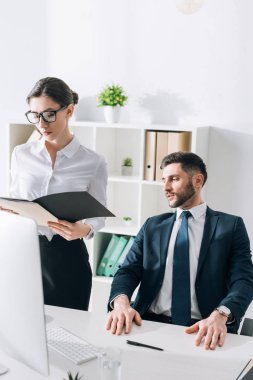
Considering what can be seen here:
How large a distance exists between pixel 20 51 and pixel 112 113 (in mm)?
1013

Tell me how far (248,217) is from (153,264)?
1472 mm

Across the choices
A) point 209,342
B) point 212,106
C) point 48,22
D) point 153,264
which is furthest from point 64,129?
point 48,22

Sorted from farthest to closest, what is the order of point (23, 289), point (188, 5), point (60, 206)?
point (188, 5), point (60, 206), point (23, 289)

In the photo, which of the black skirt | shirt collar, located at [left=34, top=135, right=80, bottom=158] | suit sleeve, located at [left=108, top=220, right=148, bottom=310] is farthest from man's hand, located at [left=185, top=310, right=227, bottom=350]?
shirt collar, located at [left=34, top=135, right=80, bottom=158]

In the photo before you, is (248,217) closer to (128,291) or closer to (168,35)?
(168,35)

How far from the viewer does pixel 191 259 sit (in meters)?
2.35

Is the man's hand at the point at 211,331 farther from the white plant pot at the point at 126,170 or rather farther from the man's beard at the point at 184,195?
the white plant pot at the point at 126,170

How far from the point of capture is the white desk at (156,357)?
1.65 metres

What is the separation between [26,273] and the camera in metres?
1.32

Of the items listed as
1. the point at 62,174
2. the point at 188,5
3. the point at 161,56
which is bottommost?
the point at 62,174

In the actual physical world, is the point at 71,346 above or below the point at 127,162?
below

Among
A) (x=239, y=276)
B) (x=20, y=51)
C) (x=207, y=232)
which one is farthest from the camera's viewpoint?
(x=20, y=51)

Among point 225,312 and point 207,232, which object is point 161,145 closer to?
point 207,232

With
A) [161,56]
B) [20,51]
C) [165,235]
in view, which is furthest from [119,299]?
[20,51]
